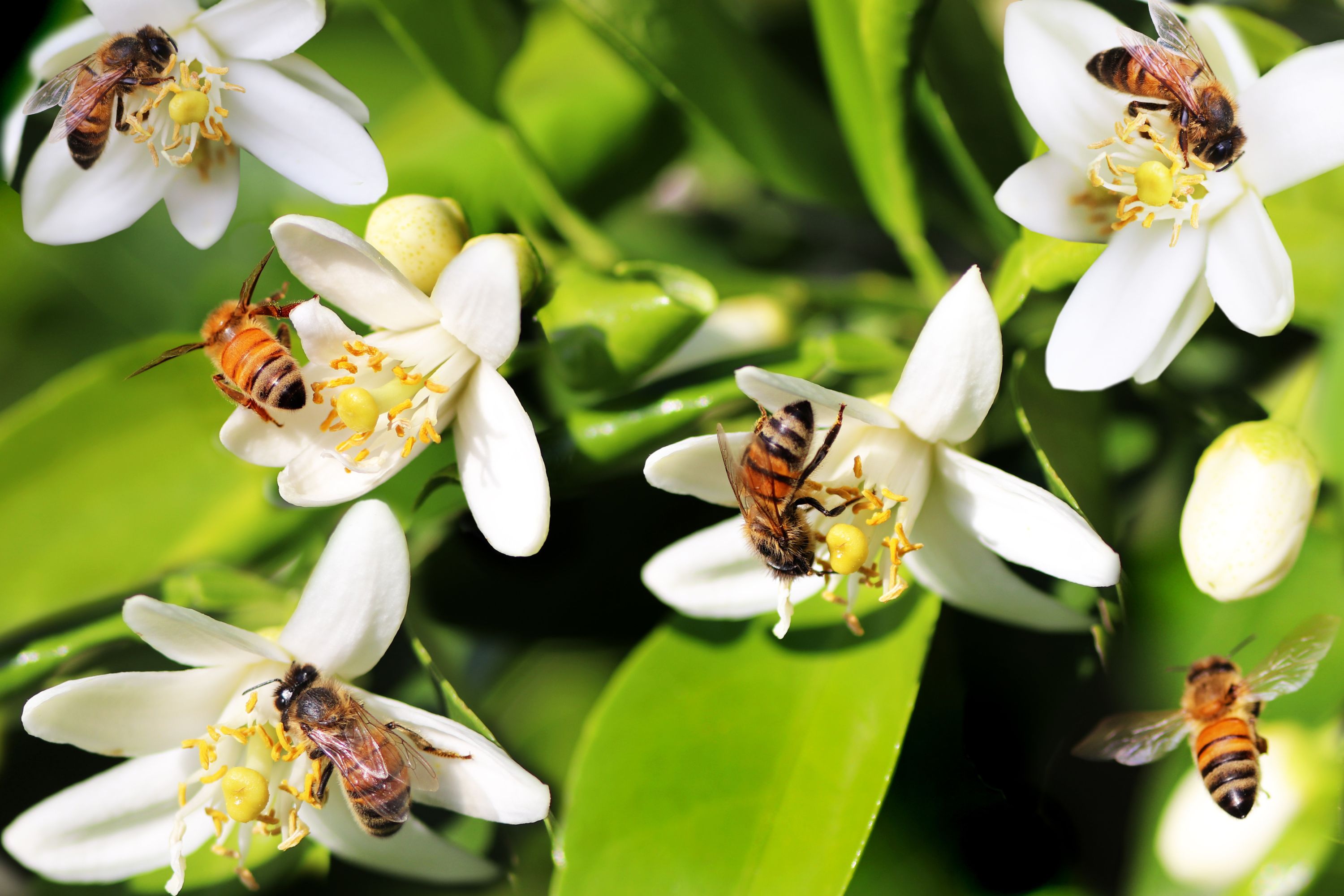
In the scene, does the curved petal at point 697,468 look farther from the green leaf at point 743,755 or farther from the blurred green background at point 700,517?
the green leaf at point 743,755

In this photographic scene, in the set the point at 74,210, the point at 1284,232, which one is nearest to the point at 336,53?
the point at 74,210

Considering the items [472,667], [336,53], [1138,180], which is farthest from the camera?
[336,53]

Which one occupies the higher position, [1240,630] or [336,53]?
[336,53]

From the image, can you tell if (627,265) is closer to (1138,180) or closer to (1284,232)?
(1138,180)

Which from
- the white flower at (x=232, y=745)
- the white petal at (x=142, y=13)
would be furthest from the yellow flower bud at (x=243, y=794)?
the white petal at (x=142, y=13)

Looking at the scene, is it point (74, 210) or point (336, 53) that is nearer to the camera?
point (74, 210)

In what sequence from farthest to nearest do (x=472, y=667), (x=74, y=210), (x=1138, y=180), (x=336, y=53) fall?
1. (x=336, y=53)
2. (x=472, y=667)
3. (x=74, y=210)
4. (x=1138, y=180)

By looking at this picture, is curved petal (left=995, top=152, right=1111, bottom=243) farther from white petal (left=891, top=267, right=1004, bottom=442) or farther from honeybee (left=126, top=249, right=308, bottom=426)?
honeybee (left=126, top=249, right=308, bottom=426)

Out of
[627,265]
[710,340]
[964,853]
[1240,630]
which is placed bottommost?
[964,853]
